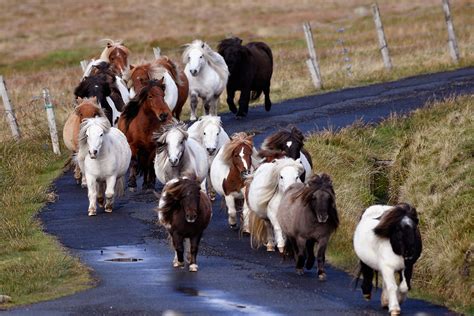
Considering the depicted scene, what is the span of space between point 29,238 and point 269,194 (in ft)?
11.2

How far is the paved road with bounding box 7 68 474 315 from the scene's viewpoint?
12.0 metres

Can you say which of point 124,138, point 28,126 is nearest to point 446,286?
point 124,138

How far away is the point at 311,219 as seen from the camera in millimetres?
13414

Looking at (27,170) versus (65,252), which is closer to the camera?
(65,252)

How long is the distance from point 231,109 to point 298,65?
1224 cm

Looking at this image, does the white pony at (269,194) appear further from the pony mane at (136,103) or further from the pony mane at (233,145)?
the pony mane at (136,103)

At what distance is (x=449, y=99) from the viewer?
25125 millimetres

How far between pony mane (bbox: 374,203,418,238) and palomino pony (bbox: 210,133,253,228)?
458 centimetres

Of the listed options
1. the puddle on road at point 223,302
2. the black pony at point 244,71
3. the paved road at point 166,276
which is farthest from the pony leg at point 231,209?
the black pony at point 244,71

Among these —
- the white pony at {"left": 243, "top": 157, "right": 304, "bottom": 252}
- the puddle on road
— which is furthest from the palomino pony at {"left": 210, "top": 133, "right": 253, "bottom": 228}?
the puddle on road

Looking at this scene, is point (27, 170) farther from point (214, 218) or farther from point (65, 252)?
point (65, 252)

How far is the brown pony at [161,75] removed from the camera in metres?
21.4

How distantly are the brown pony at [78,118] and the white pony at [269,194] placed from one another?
433cm

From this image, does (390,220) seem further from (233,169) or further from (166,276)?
(233,169)
